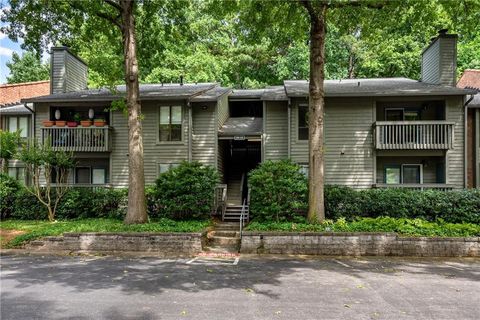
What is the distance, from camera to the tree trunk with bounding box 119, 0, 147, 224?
530 inches

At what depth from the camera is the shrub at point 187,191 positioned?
46.0ft

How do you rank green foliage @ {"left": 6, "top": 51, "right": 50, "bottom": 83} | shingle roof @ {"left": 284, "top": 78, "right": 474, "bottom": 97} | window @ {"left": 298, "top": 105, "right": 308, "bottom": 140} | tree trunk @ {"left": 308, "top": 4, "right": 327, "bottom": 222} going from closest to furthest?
tree trunk @ {"left": 308, "top": 4, "right": 327, "bottom": 222}
shingle roof @ {"left": 284, "top": 78, "right": 474, "bottom": 97}
window @ {"left": 298, "top": 105, "right": 308, "bottom": 140}
green foliage @ {"left": 6, "top": 51, "right": 50, "bottom": 83}

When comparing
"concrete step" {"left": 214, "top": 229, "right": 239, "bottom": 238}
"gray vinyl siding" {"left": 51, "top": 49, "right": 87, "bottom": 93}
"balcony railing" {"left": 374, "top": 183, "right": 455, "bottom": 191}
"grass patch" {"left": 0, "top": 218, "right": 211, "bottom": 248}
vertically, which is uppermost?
"gray vinyl siding" {"left": 51, "top": 49, "right": 87, "bottom": 93}

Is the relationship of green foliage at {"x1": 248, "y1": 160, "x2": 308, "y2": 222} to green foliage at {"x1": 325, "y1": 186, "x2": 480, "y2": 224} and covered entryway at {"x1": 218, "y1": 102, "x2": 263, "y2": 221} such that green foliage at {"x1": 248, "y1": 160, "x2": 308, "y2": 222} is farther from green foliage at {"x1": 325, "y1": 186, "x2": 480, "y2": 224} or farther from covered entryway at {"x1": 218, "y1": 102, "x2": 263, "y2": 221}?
covered entryway at {"x1": 218, "y1": 102, "x2": 263, "y2": 221}

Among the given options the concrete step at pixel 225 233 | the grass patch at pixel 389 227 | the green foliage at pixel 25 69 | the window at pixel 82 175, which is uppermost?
the green foliage at pixel 25 69

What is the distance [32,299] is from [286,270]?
537 cm

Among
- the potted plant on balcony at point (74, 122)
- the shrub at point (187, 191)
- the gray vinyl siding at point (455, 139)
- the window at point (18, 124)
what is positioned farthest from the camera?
the window at point (18, 124)

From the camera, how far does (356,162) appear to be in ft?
57.2

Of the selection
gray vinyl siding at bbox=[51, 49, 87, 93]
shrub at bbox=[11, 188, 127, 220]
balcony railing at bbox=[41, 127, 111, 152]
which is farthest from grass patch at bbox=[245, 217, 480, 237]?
gray vinyl siding at bbox=[51, 49, 87, 93]

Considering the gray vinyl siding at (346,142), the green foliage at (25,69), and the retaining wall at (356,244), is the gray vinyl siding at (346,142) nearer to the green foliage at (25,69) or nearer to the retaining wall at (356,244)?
Answer: the retaining wall at (356,244)

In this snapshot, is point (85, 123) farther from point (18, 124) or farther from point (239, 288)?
point (239, 288)

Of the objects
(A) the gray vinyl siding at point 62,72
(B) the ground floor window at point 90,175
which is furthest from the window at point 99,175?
(A) the gray vinyl siding at point 62,72

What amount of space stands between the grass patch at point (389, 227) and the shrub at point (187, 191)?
2.47 metres

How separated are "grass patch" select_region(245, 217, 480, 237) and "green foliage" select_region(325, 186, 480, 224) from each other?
122cm
